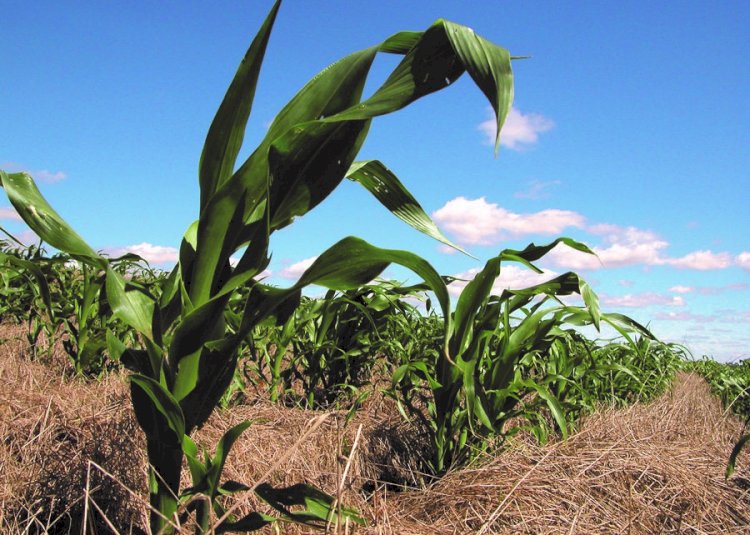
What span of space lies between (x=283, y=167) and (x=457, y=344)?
0.94 m

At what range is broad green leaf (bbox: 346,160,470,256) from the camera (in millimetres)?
1244

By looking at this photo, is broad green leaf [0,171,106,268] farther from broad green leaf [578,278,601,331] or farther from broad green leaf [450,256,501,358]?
broad green leaf [578,278,601,331]

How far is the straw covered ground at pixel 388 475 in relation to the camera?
1.61 metres

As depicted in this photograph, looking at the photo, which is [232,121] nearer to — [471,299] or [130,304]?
[130,304]

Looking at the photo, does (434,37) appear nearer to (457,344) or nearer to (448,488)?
(457,344)

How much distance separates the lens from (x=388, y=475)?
85.1 inches

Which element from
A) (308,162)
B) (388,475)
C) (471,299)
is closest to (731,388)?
(388,475)

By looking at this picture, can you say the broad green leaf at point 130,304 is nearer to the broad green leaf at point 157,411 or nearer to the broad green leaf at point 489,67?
the broad green leaf at point 157,411

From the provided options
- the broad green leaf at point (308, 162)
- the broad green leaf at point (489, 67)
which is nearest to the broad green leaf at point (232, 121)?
the broad green leaf at point (308, 162)

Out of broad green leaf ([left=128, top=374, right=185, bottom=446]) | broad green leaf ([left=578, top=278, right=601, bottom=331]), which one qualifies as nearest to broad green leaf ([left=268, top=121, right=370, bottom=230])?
broad green leaf ([left=128, top=374, right=185, bottom=446])

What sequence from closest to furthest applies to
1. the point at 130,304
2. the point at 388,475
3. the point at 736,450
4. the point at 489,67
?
1. the point at 489,67
2. the point at 130,304
3. the point at 736,450
4. the point at 388,475

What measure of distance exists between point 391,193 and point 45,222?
2.31ft

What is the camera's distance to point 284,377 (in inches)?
108

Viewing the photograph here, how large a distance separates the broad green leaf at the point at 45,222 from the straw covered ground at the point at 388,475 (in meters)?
0.50
